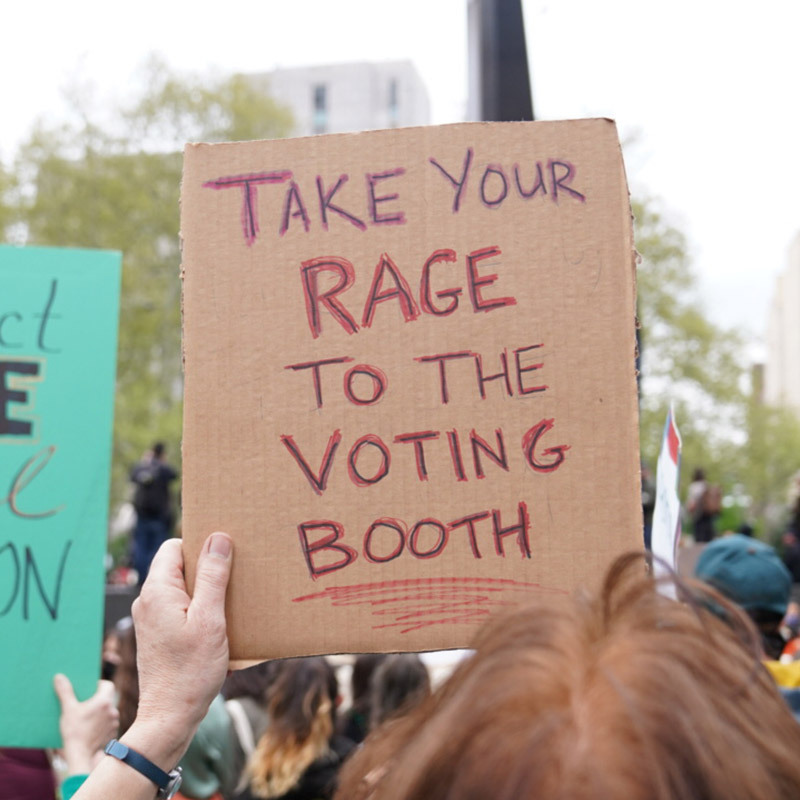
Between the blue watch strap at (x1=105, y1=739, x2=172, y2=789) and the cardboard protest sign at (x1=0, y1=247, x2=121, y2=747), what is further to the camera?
the cardboard protest sign at (x1=0, y1=247, x2=121, y2=747)

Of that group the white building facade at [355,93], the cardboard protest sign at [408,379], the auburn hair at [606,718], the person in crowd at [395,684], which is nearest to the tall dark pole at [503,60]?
the cardboard protest sign at [408,379]

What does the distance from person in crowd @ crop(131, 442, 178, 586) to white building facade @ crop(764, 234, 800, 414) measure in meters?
27.9

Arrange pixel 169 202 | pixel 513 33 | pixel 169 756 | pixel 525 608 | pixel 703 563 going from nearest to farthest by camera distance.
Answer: pixel 525 608 → pixel 169 756 → pixel 513 33 → pixel 703 563 → pixel 169 202

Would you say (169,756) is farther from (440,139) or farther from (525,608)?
(440,139)

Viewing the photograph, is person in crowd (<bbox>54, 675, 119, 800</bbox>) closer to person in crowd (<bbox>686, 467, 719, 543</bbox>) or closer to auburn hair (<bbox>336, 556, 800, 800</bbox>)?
auburn hair (<bbox>336, 556, 800, 800</bbox>)

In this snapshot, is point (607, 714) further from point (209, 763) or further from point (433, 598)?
point (209, 763)

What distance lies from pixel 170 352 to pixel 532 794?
20.9 m

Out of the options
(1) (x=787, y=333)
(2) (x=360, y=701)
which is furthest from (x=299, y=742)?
(1) (x=787, y=333)

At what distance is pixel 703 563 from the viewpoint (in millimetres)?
2842

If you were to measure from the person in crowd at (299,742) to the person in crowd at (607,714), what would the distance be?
2.23 m

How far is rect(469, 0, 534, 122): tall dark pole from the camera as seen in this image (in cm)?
257

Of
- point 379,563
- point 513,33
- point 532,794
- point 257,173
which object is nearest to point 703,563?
point 513,33

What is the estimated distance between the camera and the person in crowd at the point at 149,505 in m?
10.1

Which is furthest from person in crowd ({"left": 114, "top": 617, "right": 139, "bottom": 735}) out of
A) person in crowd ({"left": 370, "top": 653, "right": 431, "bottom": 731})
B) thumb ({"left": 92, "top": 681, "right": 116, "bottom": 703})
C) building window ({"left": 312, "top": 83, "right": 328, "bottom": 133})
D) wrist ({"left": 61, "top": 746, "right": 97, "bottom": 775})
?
building window ({"left": 312, "top": 83, "right": 328, "bottom": 133})
